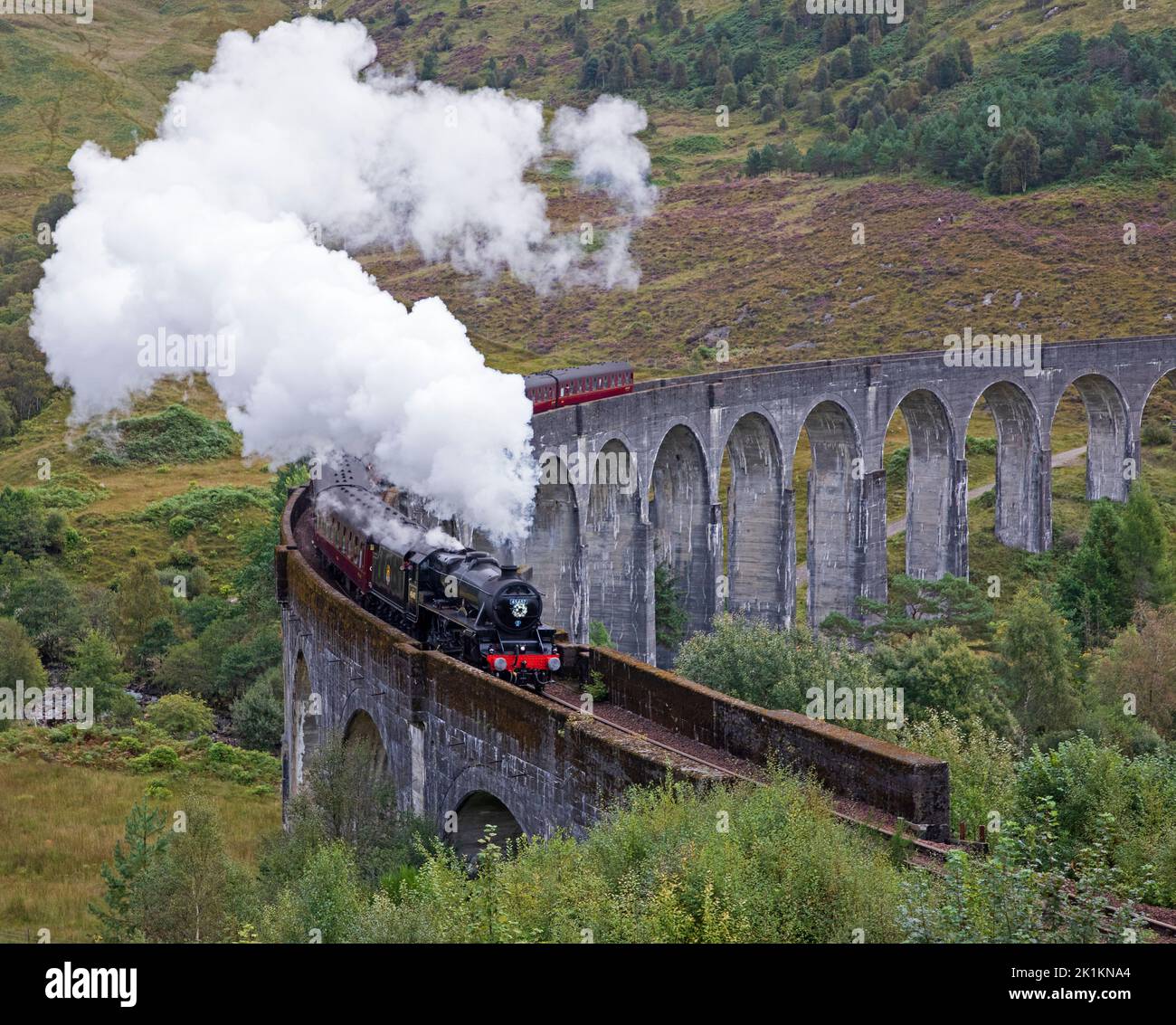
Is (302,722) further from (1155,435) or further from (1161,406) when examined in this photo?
(1161,406)

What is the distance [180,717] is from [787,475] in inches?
877

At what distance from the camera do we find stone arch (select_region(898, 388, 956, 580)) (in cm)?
5928

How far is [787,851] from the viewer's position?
13.8 meters

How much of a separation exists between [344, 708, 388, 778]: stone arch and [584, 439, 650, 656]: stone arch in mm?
16407

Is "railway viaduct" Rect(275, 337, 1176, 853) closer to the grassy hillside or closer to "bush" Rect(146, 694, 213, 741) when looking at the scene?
the grassy hillside

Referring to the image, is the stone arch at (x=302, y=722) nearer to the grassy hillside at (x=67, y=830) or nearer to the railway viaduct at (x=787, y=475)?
the grassy hillside at (x=67, y=830)

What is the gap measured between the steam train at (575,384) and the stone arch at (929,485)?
1452 cm

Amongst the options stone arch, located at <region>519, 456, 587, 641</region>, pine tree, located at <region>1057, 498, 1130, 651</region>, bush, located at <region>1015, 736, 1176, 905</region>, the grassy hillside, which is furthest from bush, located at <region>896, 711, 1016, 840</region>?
pine tree, located at <region>1057, 498, 1130, 651</region>

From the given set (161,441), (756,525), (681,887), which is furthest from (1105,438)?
(681,887)

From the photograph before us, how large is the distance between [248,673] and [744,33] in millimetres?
104530

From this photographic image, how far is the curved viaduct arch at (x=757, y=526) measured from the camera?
5244 cm

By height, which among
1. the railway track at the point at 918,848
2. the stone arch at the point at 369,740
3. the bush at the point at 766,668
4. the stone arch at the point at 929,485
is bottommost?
the stone arch at the point at 369,740

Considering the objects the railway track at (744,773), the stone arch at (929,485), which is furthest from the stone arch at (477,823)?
the stone arch at (929,485)

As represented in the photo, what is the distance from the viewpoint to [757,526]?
174ft
